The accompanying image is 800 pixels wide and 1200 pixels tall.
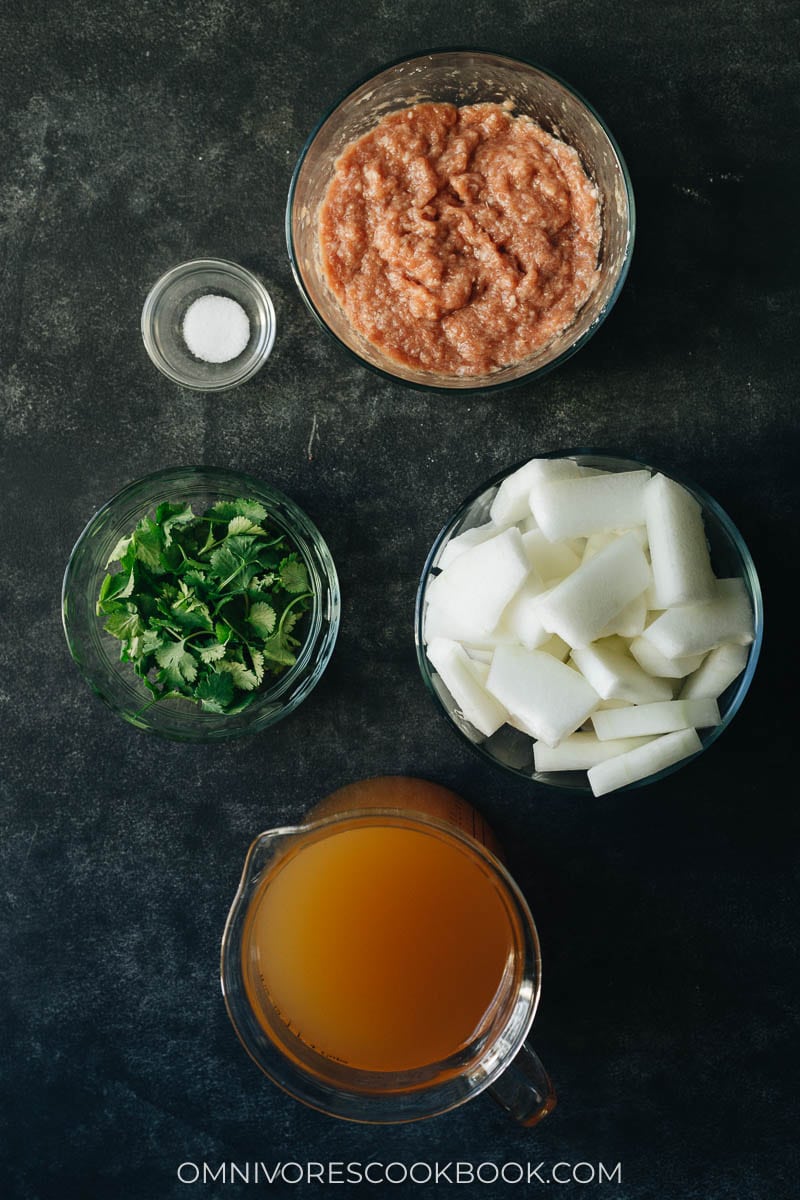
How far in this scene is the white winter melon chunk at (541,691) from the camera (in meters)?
1.78

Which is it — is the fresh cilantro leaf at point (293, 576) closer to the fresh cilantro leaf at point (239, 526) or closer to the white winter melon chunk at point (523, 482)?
the fresh cilantro leaf at point (239, 526)

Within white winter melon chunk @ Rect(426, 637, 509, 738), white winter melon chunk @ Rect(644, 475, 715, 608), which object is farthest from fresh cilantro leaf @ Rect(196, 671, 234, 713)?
white winter melon chunk @ Rect(644, 475, 715, 608)

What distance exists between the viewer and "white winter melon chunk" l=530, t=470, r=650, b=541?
5.90 feet

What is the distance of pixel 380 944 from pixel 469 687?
0.51 meters

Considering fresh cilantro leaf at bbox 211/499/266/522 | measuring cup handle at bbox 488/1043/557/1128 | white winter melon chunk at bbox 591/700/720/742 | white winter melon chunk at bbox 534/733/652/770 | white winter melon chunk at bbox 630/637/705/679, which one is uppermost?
fresh cilantro leaf at bbox 211/499/266/522

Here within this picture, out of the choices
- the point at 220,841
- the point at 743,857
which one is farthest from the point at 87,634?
the point at 743,857

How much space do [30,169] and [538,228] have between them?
3.84 ft

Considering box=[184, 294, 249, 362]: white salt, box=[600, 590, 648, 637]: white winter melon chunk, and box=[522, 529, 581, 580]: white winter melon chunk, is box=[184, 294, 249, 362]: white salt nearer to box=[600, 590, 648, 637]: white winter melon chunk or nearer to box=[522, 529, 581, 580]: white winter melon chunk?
box=[522, 529, 581, 580]: white winter melon chunk

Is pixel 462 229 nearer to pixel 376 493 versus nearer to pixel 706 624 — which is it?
pixel 376 493

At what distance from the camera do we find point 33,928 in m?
2.24

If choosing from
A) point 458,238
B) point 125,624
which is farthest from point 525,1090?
point 458,238

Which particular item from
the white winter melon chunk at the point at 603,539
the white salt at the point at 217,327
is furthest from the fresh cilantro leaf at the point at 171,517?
the white winter melon chunk at the point at 603,539

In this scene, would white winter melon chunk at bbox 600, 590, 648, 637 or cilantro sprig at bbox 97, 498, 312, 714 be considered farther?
cilantro sprig at bbox 97, 498, 312, 714

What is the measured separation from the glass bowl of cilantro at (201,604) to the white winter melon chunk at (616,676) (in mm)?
621
